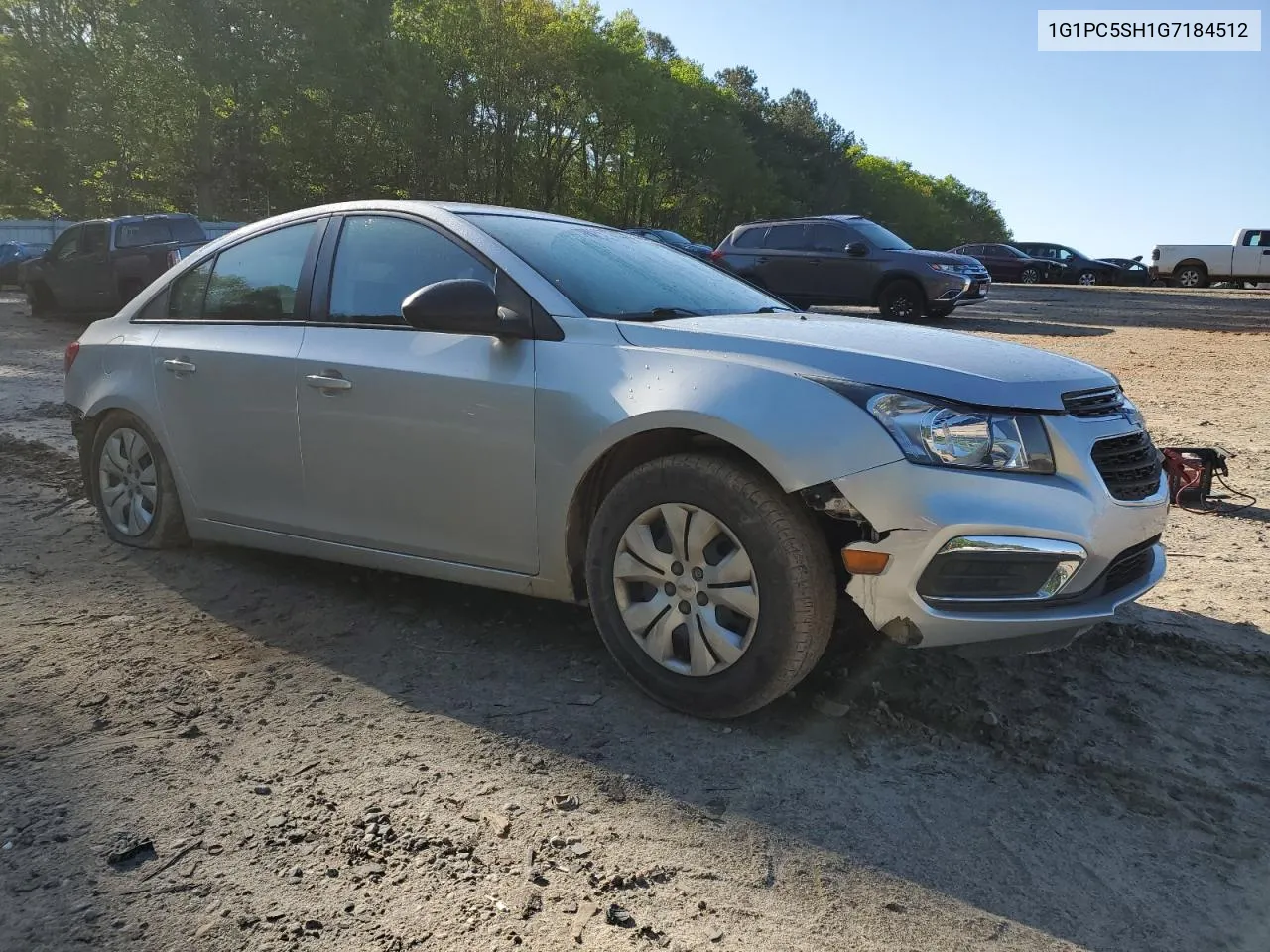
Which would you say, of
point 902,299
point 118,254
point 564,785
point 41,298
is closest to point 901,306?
point 902,299

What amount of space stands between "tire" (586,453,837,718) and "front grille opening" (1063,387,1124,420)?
0.86 metres

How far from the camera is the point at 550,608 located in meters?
3.93

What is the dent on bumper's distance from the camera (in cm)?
262

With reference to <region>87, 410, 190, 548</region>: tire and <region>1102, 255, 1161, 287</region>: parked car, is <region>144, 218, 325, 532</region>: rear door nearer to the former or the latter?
<region>87, 410, 190, 548</region>: tire

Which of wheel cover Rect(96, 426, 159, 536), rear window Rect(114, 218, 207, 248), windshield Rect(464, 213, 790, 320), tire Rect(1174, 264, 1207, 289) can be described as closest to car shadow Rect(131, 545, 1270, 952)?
wheel cover Rect(96, 426, 159, 536)

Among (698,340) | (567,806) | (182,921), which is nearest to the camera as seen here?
(182,921)

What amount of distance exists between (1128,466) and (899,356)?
0.79m

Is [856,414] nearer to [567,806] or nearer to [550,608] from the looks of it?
[567,806]

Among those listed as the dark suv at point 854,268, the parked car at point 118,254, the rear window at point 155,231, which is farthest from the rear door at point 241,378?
the dark suv at point 854,268

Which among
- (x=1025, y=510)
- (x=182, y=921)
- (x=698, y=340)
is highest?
(x=698, y=340)

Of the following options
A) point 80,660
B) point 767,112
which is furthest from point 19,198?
point 767,112

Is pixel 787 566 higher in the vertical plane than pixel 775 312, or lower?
lower

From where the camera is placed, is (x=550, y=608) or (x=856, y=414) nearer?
(x=856, y=414)

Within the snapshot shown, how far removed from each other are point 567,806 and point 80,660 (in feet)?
6.46
